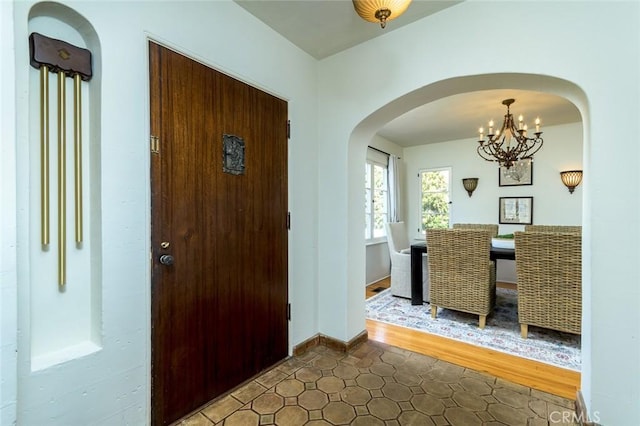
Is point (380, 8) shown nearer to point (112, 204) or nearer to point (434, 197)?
point (112, 204)

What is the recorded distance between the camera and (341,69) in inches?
95.0

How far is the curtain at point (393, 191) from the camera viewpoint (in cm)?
506

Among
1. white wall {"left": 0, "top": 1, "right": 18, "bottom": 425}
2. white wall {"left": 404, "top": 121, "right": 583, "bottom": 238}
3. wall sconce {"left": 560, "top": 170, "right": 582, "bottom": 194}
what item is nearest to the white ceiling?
white wall {"left": 404, "top": 121, "right": 583, "bottom": 238}

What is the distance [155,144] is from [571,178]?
5253 mm

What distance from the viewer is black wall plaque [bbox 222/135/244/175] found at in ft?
5.91

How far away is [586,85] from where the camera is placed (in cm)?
150

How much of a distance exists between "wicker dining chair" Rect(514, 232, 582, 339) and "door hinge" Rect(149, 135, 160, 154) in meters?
2.89

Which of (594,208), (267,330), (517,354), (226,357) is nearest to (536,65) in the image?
(594,208)

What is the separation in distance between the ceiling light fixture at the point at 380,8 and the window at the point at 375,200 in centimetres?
308

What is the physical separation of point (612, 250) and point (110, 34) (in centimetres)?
261

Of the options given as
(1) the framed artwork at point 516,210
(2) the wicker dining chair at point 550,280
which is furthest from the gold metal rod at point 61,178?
(1) the framed artwork at point 516,210

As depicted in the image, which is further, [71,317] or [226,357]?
[226,357]

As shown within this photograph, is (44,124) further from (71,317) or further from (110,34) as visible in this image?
(71,317)

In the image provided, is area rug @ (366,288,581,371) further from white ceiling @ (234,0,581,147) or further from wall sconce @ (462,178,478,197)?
white ceiling @ (234,0,581,147)
